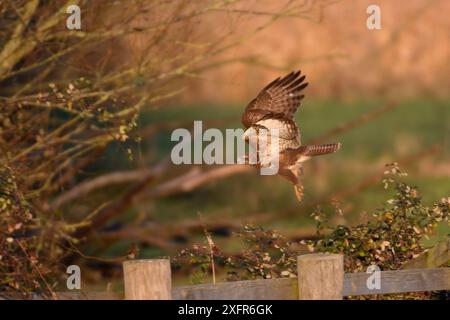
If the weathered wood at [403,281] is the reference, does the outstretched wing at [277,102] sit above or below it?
above

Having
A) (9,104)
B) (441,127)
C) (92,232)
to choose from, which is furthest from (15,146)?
(441,127)

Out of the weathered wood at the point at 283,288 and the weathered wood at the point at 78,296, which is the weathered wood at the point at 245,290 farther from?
the weathered wood at the point at 78,296

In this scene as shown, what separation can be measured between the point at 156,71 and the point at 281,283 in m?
4.09

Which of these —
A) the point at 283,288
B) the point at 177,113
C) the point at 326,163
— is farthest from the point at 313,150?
the point at 177,113

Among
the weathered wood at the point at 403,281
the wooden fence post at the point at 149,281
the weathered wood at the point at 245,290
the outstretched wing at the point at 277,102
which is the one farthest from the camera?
the outstretched wing at the point at 277,102

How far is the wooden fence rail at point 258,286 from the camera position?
6277 millimetres

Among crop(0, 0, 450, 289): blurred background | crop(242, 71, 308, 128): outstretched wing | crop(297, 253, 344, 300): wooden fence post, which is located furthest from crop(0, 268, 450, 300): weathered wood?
crop(242, 71, 308, 128): outstretched wing

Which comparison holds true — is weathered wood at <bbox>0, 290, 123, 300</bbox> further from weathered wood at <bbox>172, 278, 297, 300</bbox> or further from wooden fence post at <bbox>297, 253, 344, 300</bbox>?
wooden fence post at <bbox>297, 253, 344, 300</bbox>

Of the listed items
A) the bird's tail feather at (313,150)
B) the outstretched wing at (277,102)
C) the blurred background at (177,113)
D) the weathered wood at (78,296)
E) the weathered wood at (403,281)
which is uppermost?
the blurred background at (177,113)

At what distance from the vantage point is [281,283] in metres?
6.64

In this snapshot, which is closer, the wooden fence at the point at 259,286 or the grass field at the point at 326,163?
the wooden fence at the point at 259,286

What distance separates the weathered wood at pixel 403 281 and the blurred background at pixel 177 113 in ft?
3.20

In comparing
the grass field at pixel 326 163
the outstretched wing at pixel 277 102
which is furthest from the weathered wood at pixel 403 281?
the grass field at pixel 326 163
